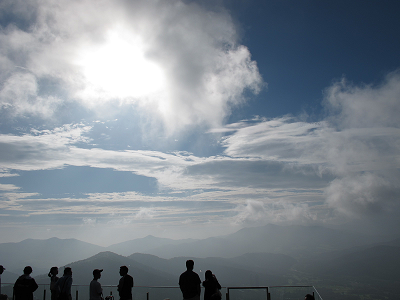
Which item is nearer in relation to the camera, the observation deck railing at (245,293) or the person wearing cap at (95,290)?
the person wearing cap at (95,290)

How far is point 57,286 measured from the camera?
7516mm

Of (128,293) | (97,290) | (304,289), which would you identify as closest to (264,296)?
(304,289)

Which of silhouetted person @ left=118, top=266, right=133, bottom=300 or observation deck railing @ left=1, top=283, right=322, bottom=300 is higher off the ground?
silhouetted person @ left=118, top=266, right=133, bottom=300

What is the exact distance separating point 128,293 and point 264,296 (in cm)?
→ 613

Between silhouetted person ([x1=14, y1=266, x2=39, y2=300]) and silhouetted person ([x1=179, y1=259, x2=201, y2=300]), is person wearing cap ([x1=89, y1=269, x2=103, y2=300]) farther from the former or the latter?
silhouetted person ([x1=179, y1=259, x2=201, y2=300])

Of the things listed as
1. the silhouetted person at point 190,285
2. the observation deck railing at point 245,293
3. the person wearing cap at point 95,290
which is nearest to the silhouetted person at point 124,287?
the person wearing cap at point 95,290

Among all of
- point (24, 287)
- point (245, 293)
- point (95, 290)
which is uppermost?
point (24, 287)

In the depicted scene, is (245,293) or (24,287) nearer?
(24,287)

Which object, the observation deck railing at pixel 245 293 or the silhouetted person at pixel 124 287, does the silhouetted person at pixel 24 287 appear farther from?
the observation deck railing at pixel 245 293

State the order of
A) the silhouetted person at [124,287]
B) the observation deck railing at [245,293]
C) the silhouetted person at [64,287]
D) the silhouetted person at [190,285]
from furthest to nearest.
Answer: the observation deck railing at [245,293]
the silhouetted person at [64,287]
the silhouetted person at [124,287]
the silhouetted person at [190,285]

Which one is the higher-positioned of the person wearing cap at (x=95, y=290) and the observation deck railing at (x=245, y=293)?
the person wearing cap at (x=95, y=290)

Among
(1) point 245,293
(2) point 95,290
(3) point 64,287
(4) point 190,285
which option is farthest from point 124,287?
(1) point 245,293

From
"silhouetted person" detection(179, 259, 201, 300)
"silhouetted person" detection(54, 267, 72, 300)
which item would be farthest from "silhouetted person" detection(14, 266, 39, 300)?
"silhouetted person" detection(179, 259, 201, 300)

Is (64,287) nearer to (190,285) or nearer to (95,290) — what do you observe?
(95,290)
